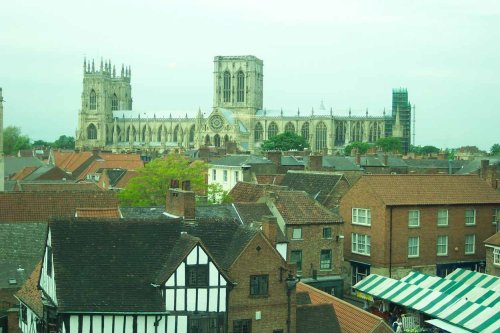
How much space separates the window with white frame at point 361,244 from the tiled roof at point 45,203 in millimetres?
13771

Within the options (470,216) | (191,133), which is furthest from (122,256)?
(191,133)

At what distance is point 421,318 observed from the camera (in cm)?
3291

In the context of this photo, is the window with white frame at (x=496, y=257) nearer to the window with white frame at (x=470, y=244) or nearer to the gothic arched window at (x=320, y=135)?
the window with white frame at (x=470, y=244)

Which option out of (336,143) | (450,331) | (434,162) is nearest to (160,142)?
(336,143)

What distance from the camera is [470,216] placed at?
4262 cm

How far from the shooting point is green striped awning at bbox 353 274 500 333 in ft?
93.2

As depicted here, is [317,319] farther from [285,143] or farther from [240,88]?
[240,88]

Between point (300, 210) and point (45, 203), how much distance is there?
565 inches

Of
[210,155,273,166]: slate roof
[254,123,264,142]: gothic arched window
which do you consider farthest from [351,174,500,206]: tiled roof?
[254,123,264,142]: gothic arched window

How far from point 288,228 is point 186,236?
42.3 feet

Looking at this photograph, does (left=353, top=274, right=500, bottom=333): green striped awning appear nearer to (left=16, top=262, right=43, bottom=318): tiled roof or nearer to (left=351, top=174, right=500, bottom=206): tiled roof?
(left=351, top=174, right=500, bottom=206): tiled roof

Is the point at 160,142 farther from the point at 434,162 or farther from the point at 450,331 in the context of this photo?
the point at 450,331

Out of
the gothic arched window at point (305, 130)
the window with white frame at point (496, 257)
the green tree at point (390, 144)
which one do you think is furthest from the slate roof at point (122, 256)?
the gothic arched window at point (305, 130)

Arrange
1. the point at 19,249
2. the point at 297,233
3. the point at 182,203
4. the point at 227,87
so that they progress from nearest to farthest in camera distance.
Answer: the point at 182,203 < the point at 19,249 < the point at 297,233 < the point at 227,87
